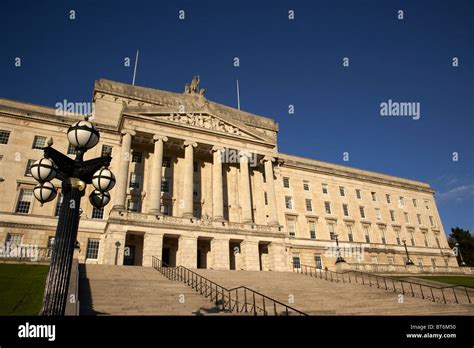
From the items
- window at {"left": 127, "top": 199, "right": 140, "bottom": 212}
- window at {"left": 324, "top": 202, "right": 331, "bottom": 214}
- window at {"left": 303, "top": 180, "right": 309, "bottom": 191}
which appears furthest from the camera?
window at {"left": 324, "top": 202, "right": 331, "bottom": 214}

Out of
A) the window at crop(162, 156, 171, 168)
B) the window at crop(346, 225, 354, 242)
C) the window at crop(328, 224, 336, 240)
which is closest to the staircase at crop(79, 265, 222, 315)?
the window at crop(162, 156, 171, 168)

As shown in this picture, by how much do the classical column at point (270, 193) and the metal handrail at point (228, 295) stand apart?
15.5 meters

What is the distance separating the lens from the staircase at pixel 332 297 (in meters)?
16.9

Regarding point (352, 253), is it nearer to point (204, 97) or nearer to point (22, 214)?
point (204, 97)

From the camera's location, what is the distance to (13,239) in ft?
97.3

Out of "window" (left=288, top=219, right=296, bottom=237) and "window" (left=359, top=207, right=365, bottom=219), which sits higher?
"window" (left=359, top=207, right=365, bottom=219)

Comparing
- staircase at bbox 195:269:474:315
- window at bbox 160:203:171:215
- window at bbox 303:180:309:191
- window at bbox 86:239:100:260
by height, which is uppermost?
window at bbox 303:180:309:191

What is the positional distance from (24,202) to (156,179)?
13303mm

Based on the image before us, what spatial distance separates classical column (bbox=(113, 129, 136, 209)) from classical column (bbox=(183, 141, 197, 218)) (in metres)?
6.28

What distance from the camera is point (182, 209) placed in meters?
36.1

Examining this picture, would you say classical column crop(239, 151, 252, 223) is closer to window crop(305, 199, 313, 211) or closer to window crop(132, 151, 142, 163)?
window crop(305, 199, 313, 211)

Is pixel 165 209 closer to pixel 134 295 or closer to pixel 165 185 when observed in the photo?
pixel 165 185

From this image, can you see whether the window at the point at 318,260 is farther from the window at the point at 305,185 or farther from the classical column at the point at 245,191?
the classical column at the point at 245,191

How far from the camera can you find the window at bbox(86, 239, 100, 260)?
3186 cm
